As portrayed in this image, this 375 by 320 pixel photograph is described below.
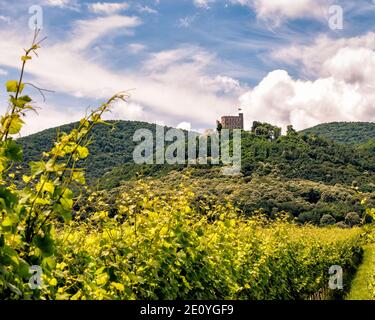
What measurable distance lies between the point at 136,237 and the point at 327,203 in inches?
2055

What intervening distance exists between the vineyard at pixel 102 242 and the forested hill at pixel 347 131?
127026 mm

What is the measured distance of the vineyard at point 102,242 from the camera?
9.17 ft

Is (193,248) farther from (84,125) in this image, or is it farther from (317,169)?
(317,169)

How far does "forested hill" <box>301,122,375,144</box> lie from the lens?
13225 cm

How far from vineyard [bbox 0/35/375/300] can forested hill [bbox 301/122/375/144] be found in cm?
12703

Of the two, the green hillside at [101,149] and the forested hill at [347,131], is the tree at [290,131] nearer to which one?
the green hillside at [101,149]

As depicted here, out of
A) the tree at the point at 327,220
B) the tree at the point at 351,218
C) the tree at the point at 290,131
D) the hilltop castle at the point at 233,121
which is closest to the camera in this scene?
the tree at the point at 351,218

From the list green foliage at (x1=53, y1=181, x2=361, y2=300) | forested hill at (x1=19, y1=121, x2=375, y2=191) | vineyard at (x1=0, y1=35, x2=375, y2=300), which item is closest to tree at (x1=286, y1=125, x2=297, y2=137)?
forested hill at (x1=19, y1=121, x2=375, y2=191)

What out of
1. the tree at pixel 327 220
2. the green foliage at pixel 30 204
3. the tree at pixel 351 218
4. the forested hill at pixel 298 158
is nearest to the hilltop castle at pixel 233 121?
the forested hill at pixel 298 158

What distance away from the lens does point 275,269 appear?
10.6 m

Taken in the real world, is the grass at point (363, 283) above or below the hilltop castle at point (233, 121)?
below

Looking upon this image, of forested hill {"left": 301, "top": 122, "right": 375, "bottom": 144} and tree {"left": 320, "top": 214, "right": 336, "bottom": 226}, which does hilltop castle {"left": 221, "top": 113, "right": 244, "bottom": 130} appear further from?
tree {"left": 320, "top": 214, "right": 336, "bottom": 226}

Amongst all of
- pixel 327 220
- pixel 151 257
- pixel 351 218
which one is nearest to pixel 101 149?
pixel 327 220

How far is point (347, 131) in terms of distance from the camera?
137m
